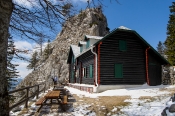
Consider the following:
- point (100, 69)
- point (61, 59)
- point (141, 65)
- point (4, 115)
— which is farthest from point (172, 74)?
point (61, 59)

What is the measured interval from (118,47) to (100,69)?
3116 millimetres

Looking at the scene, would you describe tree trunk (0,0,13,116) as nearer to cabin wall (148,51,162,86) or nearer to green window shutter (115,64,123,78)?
green window shutter (115,64,123,78)

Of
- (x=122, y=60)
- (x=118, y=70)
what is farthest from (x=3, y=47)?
(x=122, y=60)

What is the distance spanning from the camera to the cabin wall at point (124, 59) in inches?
604

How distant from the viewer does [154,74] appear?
17.5 metres

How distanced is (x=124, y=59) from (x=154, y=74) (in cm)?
431

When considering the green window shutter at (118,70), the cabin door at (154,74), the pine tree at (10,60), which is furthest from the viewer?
the cabin door at (154,74)

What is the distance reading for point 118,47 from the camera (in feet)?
52.7

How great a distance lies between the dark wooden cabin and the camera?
15.2m

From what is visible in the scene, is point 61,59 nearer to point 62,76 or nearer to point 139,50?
point 62,76

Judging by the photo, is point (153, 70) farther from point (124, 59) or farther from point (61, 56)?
point (61, 56)

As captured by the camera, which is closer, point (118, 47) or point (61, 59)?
point (118, 47)

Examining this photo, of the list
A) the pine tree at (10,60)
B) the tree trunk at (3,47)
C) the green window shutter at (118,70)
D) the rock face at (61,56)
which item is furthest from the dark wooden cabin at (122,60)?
the rock face at (61,56)

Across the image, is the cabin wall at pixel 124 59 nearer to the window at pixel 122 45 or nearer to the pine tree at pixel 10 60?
the window at pixel 122 45
